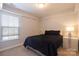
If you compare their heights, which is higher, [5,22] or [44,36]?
[5,22]

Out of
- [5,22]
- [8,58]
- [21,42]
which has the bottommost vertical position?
[8,58]

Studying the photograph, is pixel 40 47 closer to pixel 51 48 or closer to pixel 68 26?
pixel 51 48

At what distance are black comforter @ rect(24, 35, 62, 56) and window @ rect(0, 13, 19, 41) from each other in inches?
9.5

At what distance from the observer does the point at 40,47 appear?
1.70 meters

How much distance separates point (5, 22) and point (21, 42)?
42 centimetres

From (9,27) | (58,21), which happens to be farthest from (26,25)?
(58,21)

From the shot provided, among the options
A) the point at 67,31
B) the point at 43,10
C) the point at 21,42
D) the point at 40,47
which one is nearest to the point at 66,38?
the point at 67,31

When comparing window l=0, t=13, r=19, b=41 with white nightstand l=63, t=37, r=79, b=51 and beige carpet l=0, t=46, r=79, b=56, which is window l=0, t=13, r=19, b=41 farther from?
white nightstand l=63, t=37, r=79, b=51

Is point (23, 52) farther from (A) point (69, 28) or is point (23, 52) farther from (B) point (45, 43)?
(A) point (69, 28)

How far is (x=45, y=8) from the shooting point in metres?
1.78

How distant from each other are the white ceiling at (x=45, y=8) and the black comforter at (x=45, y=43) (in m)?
0.41

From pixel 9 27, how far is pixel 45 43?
64 centimetres

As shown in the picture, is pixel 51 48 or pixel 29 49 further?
pixel 29 49

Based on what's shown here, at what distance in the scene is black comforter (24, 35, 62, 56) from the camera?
1655mm
